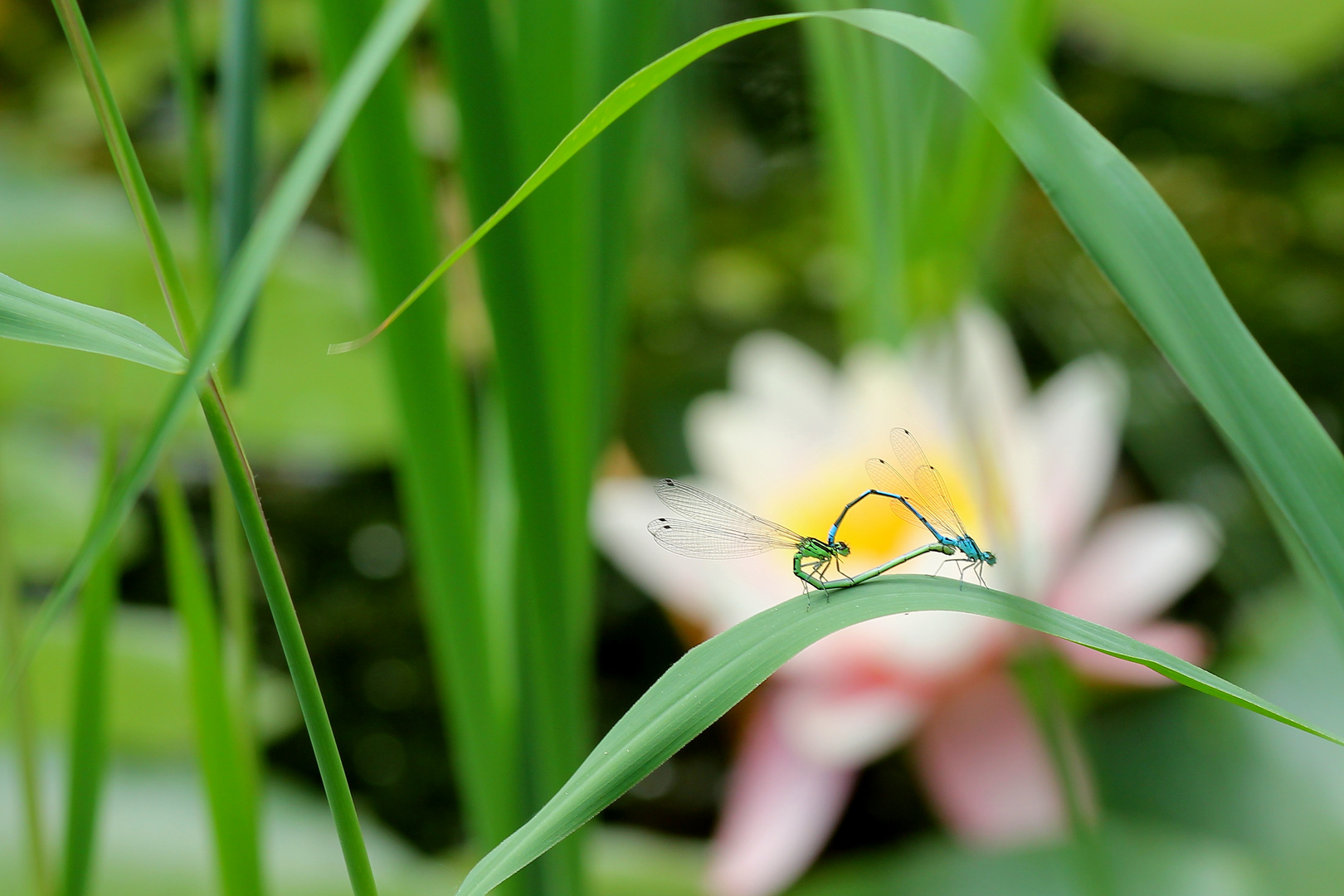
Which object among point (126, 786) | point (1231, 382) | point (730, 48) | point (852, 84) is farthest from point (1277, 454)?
point (730, 48)

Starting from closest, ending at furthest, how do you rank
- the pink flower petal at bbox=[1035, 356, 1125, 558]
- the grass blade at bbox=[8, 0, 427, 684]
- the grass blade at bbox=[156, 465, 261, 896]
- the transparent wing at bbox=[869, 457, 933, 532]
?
the grass blade at bbox=[8, 0, 427, 684], the grass blade at bbox=[156, 465, 261, 896], the transparent wing at bbox=[869, 457, 933, 532], the pink flower petal at bbox=[1035, 356, 1125, 558]

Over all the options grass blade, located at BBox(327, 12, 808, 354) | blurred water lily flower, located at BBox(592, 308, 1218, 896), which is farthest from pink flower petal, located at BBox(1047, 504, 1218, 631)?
grass blade, located at BBox(327, 12, 808, 354)

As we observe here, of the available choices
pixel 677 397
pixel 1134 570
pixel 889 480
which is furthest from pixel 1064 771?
pixel 677 397

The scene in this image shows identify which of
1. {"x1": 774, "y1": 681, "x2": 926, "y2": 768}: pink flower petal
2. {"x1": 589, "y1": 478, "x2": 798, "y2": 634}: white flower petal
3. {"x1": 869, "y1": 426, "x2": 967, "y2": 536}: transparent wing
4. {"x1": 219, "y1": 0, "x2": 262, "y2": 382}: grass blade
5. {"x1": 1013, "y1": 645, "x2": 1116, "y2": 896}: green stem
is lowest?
{"x1": 1013, "y1": 645, "x2": 1116, "y2": 896}: green stem

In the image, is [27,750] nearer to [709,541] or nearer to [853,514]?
[709,541]

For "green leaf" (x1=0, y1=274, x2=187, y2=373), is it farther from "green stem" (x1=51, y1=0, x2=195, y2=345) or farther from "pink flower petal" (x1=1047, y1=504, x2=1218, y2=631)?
"pink flower petal" (x1=1047, y1=504, x2=1218, y2=631)

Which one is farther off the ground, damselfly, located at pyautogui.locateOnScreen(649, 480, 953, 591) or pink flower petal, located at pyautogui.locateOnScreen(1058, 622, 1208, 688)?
damselfly, located at pyautogui.locateOnScreen(649, 480, 953, 591)
